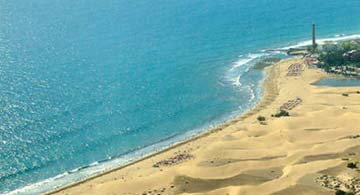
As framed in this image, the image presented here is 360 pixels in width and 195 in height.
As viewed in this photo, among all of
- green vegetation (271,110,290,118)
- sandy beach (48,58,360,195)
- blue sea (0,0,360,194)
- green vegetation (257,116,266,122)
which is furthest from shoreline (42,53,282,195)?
green vegetation (271,110,290,118)

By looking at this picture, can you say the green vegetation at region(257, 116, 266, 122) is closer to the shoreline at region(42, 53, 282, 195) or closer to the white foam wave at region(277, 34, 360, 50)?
the shoreline at region(42, 53, 282, 195)

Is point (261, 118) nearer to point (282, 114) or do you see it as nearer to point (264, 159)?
point (282, 114)

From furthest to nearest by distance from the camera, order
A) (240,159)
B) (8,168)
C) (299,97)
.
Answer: (299,97) → (8,168) → (240,159)

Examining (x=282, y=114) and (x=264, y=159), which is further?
(x=282, y=114)

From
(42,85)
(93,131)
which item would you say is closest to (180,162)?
(93,131)

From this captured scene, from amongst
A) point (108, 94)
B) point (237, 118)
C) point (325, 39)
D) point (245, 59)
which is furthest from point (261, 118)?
point (325, 39)

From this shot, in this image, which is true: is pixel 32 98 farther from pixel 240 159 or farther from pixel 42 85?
pixel 240 159

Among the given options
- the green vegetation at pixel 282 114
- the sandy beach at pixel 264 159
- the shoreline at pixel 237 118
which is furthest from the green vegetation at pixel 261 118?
the shoreline at pixel 237 118
